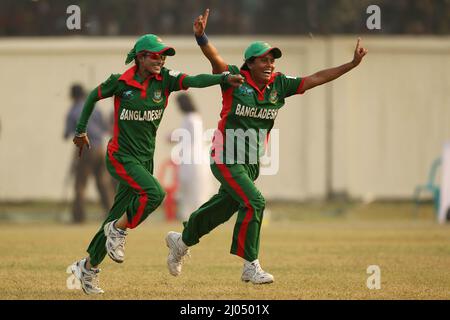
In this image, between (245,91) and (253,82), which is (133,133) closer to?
(245,91)

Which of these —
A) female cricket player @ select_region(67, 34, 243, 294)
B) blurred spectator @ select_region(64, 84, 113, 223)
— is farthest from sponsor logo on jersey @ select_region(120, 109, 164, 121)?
blurred spectator @ select_region(64, 84, 113, 223)

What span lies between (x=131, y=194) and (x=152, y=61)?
44.8 inches

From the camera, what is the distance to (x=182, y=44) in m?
25.1

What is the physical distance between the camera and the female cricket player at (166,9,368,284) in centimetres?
1109

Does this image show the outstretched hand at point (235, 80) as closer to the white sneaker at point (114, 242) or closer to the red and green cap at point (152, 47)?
the red and green cap at point (152, 47)

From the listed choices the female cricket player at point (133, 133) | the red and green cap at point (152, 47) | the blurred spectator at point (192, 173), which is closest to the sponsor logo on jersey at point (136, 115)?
the female cricket player at point (133, 133)

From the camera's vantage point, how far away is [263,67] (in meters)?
11.2

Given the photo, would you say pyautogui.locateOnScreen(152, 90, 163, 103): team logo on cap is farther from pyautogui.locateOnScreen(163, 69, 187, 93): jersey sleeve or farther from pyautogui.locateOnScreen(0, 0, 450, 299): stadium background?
pyautogui.locateOnScreen(0, 0, 450, 299): stadium background

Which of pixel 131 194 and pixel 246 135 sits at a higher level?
pixel 246 135

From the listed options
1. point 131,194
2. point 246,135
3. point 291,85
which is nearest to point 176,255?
point 131,194

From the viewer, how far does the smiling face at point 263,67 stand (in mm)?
11242

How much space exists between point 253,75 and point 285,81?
0.96 ft

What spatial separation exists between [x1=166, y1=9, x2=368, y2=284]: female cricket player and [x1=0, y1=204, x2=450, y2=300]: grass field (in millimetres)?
524

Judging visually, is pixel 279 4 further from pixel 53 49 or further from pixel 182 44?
pixel 53 49
